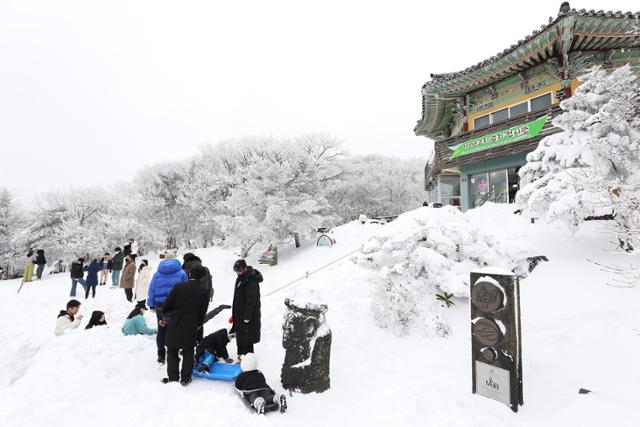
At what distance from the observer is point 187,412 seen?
395 cm

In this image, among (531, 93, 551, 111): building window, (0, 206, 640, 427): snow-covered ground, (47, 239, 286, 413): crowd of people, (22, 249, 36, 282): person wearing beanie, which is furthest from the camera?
(22, 249, 36, 282): person wearing beanie

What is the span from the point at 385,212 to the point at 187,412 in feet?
136

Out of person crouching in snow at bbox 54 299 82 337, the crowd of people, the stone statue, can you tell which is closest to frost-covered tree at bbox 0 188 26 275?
Answer: person crouching in snow at bbox 54 299 82 337

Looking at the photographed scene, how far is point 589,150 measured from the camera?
7578mm

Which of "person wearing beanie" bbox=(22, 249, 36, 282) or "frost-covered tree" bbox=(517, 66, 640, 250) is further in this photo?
"person wearing beanie" bbox=(22, 249, 36, 282)

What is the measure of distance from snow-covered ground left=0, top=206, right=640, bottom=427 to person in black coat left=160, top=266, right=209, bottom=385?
33cm

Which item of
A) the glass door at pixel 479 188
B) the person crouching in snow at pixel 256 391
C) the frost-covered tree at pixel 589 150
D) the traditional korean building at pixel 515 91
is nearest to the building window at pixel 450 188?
the glass door at pixel 479 188

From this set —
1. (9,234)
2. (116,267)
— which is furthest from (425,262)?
(9,234)

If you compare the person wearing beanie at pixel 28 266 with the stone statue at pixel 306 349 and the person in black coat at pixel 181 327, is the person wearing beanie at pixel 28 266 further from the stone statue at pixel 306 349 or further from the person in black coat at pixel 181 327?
the stone statue at pixel 306 349

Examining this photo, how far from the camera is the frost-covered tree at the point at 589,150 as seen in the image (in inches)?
282

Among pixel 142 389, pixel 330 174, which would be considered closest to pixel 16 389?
pixel 142 389

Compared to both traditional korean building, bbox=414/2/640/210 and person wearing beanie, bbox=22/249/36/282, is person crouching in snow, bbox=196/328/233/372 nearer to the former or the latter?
traditional korean building, bbox=414/2/640/210

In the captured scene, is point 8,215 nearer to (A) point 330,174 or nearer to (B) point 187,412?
(A) point 330,174

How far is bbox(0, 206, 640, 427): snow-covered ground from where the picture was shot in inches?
154
